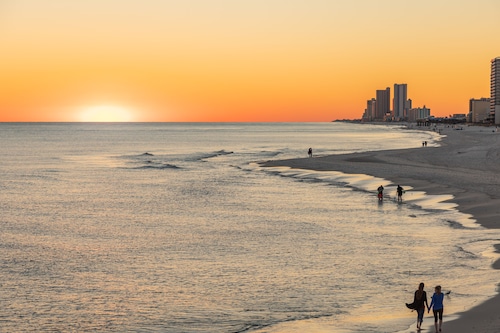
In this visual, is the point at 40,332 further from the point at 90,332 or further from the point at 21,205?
the point at 21,205

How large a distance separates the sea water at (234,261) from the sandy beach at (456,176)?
1.52 meters

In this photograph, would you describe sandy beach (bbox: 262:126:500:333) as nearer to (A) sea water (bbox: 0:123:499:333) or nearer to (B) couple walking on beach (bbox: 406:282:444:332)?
(B) couple walking on beach (bbox: 406:282:444:332)

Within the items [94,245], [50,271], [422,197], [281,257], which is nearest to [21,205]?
[94,245]

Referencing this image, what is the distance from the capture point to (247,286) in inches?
1053

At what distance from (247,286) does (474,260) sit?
11.0 meters

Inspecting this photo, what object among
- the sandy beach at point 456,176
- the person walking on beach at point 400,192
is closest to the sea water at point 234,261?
the person walking on beach at point 400,192

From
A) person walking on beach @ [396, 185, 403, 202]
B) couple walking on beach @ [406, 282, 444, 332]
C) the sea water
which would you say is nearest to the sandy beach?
couple walking on beach @ [406, 282, 444, 332]

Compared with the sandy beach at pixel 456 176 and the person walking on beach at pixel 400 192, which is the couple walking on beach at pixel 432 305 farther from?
the person walking on beach at pixel 400 192

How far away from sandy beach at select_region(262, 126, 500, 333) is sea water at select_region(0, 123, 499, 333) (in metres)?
1.52

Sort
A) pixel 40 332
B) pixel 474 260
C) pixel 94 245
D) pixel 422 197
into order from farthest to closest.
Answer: pixel 422 197, pixel 94 245, pixel 474 260, pixel 40 332

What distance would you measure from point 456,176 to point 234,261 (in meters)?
40.0

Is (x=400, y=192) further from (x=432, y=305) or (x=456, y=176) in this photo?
(x=432, y=305)

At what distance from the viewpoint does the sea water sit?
2314cm

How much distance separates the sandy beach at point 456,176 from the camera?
21.6 metres
